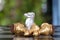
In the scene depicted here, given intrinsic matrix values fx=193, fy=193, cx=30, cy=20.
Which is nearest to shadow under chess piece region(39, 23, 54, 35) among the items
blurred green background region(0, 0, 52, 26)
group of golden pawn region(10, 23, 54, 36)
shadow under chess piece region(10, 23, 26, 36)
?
group of golden pawn region(10, 23, 54, 36)

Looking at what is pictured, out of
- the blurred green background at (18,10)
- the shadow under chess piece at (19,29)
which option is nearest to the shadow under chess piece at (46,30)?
the shadow under chess piece at (19,29)

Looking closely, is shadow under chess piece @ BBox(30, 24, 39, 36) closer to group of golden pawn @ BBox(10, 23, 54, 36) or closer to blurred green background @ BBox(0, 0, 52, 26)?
group of golden pawn @ BBox(10, 23, 54, 36)

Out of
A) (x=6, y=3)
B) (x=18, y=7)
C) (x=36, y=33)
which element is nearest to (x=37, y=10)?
(x=18, y=7)

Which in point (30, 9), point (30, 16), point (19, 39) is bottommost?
point (19, 39)

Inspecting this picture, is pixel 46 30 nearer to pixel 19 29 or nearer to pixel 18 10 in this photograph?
pixel 19 29

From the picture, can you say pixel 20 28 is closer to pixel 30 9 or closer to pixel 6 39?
pixel 6 39

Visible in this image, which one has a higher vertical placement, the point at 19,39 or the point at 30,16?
the point at 30,16

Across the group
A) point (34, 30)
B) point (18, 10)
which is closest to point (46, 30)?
point (34, 30)

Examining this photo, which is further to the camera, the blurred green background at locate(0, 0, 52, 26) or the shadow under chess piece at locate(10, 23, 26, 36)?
the blurred green background at locate(0, 0, 52, 26)
